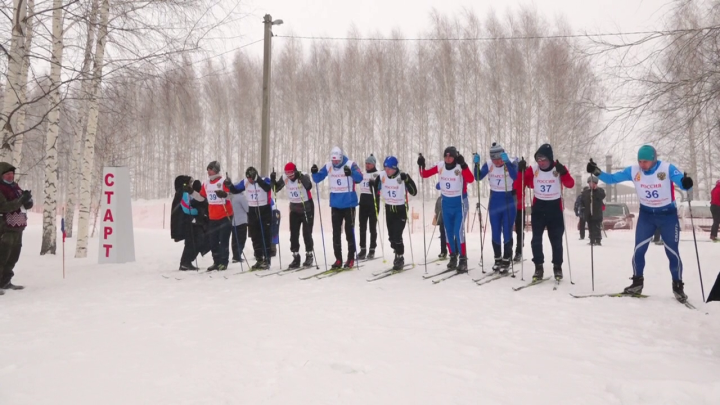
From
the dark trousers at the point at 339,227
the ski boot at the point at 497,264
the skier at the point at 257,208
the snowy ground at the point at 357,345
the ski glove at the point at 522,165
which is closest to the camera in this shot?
the snowy ground at the point at 357,345

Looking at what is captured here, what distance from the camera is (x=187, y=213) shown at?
27.0ft

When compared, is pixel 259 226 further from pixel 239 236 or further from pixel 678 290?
pixel 678 290

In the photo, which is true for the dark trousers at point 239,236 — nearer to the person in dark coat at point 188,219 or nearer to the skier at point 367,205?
the person in dark coat at point 188,219

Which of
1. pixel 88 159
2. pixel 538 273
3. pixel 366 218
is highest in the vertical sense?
pixel 88 159

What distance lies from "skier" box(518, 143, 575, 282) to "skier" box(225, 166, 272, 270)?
14.4 ft

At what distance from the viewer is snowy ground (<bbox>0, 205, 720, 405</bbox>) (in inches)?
106

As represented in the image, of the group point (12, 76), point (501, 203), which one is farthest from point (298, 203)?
point (12, 76)

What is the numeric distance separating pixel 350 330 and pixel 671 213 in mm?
4109

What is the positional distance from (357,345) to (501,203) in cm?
423

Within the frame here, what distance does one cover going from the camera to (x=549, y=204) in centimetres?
622

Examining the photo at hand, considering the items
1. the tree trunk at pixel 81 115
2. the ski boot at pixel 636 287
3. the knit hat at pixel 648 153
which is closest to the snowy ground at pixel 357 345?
the ski boot at pixel 636 287

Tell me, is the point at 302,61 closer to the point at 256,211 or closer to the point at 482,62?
the point at 482,62

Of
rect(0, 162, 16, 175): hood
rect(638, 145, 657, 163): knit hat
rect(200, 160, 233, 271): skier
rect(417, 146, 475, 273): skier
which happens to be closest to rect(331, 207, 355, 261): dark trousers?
rect(417, 146, 475, 273): skier

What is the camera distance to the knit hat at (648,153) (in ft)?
17.6
